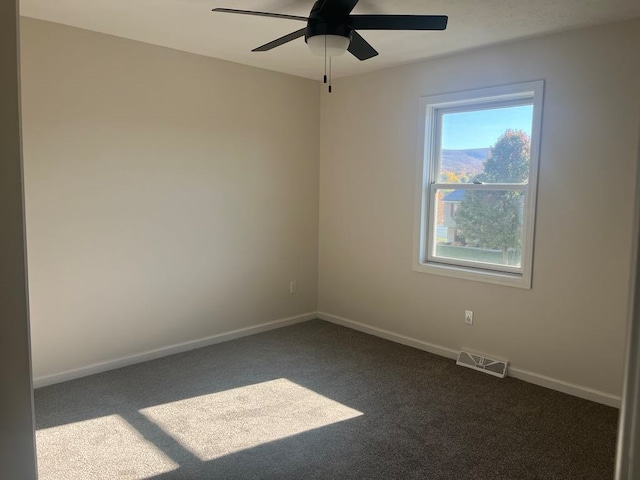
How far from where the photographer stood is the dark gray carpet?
97.4 inches

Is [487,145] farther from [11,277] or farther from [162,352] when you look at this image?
[11,277]

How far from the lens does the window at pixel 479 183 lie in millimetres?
3611

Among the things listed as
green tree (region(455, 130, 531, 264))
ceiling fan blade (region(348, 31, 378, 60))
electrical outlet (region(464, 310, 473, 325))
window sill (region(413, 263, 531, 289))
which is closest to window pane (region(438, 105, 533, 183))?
green tree (region(455, 130, 531, 264))

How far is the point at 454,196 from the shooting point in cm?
409

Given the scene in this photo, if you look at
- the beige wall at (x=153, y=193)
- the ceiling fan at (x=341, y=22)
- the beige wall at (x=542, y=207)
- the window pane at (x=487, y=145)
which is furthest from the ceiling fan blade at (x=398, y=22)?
the beige wall at (x=153, y=193)

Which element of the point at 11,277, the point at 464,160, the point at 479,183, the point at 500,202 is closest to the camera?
the point at 11,277

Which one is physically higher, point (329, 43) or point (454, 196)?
point (329, 43)

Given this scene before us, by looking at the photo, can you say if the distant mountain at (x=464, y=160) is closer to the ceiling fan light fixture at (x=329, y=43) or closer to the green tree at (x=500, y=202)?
the green tree at (x=500, y=202)

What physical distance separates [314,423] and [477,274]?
181 centimetres

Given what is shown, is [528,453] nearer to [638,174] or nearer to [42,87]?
[638,174]

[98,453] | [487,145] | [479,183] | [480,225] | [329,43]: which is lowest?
[98,453]

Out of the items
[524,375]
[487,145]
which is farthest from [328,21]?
[524,375]

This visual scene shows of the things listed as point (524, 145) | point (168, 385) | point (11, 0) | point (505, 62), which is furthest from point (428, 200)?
point (11, 0)

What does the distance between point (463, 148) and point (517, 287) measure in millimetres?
1232
